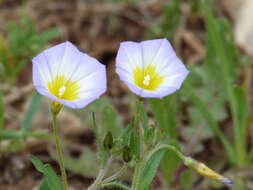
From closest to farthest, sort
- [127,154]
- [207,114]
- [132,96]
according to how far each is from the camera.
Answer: [127,154]
[207,114]
[132,96]

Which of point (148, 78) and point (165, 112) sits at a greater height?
point (148, 78)

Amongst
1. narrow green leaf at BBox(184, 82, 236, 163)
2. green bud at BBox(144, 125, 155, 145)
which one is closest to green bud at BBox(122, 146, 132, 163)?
green bud at BBox(144, 125, 155, 145)

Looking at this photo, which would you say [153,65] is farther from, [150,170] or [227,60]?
[227,60]

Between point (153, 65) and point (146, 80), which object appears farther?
point (153, 65)

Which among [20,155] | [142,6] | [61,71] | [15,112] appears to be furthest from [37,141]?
[142,6]

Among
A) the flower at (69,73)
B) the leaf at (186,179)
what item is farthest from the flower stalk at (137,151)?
the leaf at (186,179)

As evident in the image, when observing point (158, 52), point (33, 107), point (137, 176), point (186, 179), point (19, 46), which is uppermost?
point (19, 46)

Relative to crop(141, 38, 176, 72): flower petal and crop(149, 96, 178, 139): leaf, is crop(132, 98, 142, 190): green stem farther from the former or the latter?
crop(149, 96, 178, 139): leaf

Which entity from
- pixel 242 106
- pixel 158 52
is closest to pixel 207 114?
pixel 242 106
